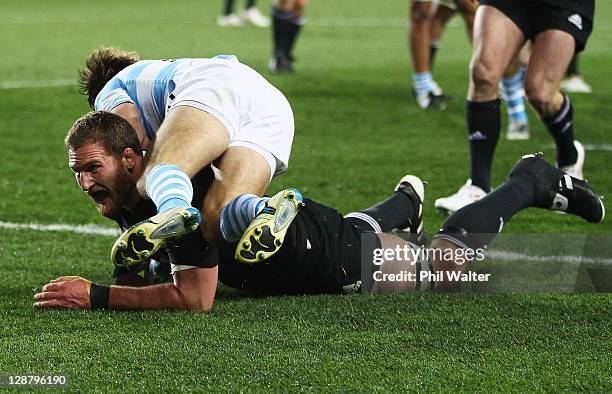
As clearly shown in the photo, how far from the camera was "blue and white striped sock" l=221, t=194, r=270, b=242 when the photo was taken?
421 centimetres

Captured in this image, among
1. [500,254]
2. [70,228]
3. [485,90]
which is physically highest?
[485,90]

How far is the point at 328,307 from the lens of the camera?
4453mm

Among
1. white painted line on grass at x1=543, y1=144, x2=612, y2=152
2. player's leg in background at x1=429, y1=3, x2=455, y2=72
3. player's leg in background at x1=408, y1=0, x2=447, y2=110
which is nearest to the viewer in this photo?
white painted line on grass at x1=543, y1=144, x2=612, y2=152

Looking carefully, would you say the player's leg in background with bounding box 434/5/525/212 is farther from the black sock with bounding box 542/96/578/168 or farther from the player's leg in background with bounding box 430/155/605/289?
the player's leg in background with bounding box 430/155/605/289

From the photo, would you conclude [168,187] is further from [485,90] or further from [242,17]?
[242,17]

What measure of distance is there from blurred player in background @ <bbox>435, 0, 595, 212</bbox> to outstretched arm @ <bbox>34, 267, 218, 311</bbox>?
2.18 meters

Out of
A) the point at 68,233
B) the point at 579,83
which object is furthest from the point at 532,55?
the point at 579,83

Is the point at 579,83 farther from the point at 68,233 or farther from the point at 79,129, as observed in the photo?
the point at 79,129

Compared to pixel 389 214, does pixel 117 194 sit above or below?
above

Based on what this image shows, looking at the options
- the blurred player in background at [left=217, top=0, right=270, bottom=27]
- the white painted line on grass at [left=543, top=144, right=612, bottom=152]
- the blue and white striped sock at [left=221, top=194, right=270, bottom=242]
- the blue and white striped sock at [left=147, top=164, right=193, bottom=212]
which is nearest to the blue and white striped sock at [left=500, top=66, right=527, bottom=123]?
the white painted line on grass at [left=543, top=144, right=612, bottom=152]

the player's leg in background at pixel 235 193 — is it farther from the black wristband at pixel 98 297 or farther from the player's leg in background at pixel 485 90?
the player's leg in background at pixel 485 90

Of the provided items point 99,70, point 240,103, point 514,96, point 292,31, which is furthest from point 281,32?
point 240,103

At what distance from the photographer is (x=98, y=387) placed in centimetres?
350

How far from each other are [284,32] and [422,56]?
8.53 ft
